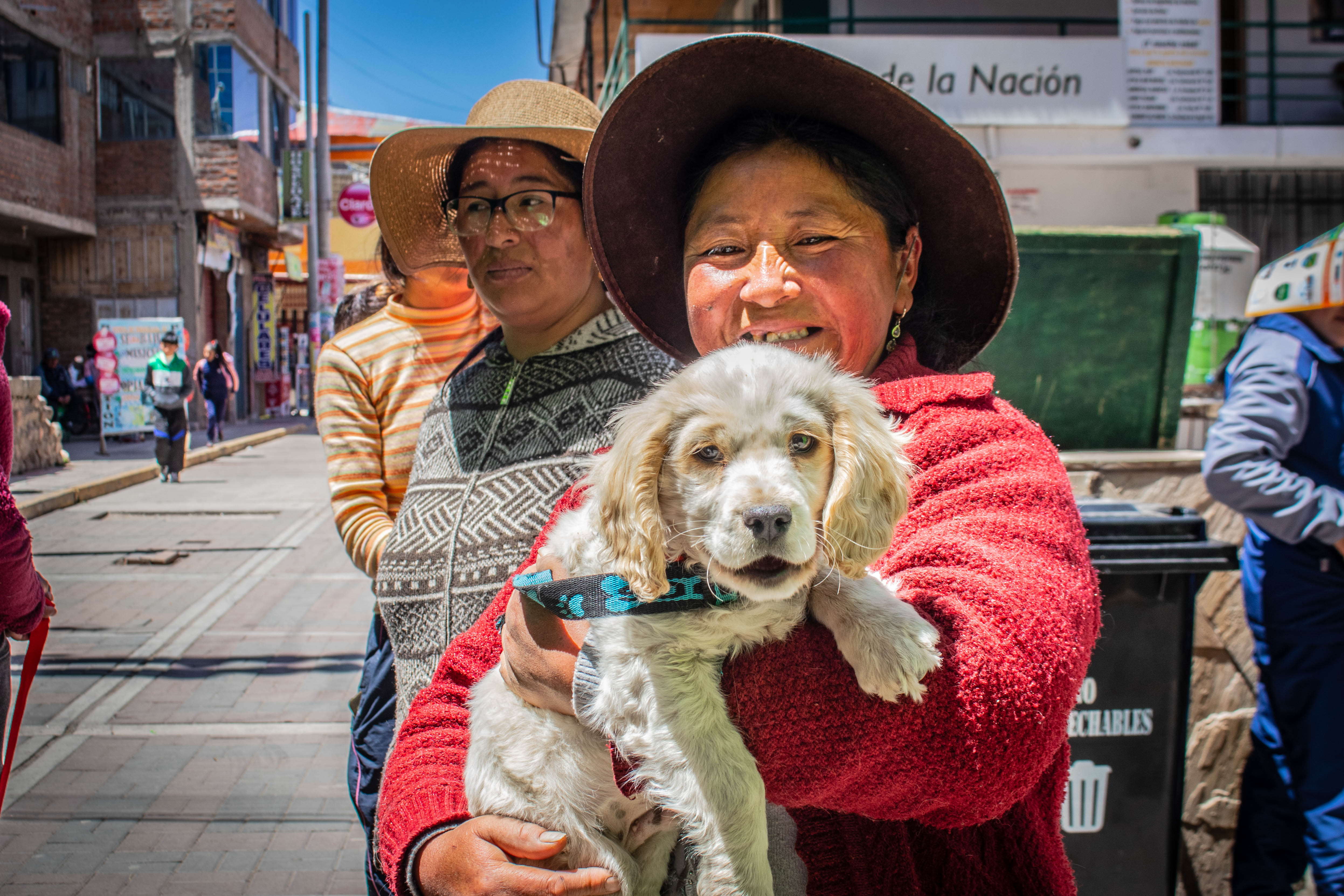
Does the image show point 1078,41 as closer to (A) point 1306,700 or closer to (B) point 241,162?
(A) point 1306,700

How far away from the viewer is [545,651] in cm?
150

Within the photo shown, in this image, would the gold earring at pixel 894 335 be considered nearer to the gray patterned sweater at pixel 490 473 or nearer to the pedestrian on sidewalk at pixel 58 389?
the gray patterned sweater at pixel 490 473

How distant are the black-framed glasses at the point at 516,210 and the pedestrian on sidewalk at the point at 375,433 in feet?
1.81

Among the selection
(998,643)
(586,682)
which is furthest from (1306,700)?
(586,682)

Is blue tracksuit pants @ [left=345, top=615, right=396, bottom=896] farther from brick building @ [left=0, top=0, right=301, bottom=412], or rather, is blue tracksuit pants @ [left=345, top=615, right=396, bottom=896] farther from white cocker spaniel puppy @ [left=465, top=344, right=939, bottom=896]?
brick building @ [left=0, top=0, right=301, bottom=412]

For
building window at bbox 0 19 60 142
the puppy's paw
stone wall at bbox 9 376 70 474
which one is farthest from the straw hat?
building window at bbox 0 19 60 142

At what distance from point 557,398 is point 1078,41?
1049cm

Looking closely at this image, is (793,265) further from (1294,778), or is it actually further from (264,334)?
(264,334)

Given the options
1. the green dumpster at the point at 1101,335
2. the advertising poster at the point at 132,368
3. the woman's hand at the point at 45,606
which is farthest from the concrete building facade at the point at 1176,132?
the advertising poster at the point at 132,368

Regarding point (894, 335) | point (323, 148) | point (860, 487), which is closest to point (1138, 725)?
point (894, 335)

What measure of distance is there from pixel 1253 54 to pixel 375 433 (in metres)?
11.4

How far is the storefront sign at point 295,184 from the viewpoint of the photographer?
78.2 feet

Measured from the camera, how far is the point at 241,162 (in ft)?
76.3

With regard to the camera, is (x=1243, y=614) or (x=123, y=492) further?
(x=123, y=492)
